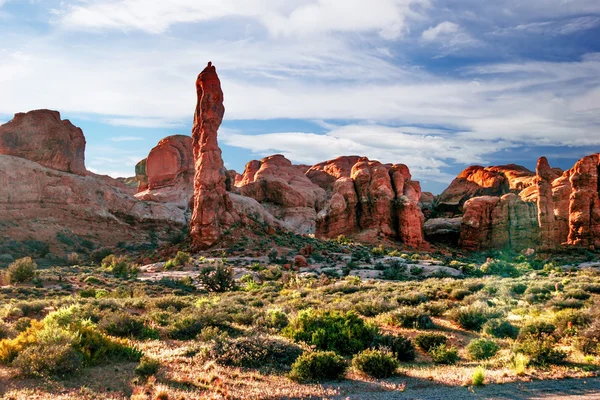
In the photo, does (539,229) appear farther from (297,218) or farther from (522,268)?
(297,218)

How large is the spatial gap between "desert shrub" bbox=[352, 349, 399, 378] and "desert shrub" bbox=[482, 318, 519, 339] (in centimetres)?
520

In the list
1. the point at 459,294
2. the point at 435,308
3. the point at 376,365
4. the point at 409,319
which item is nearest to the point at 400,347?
the point at 376,365

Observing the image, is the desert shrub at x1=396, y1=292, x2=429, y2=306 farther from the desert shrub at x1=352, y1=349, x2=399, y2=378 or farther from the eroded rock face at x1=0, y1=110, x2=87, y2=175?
the eroded rock face at x1=0, y1=110, x2=87, y2=175

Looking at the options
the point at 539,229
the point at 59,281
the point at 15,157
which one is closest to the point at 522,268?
the point at 539,229

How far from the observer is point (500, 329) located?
13977 millimetres

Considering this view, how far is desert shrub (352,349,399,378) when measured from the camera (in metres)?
10.0

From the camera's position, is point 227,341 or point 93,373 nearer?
point 93,373

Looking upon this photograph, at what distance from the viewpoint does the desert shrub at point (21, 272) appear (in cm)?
2852

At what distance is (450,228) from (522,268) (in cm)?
2952

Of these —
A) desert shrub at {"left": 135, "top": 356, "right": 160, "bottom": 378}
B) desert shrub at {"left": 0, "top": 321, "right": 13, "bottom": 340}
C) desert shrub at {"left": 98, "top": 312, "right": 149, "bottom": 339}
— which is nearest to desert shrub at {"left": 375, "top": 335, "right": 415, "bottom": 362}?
desert shrub at {"left": 135, "top": 356, "right": 160, "bottom": 378}

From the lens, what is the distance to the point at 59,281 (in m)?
29.4

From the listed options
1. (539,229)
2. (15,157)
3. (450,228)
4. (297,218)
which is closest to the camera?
(539,229)

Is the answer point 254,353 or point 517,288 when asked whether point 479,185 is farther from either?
point 254,353

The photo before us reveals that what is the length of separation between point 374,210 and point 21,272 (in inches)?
1707
